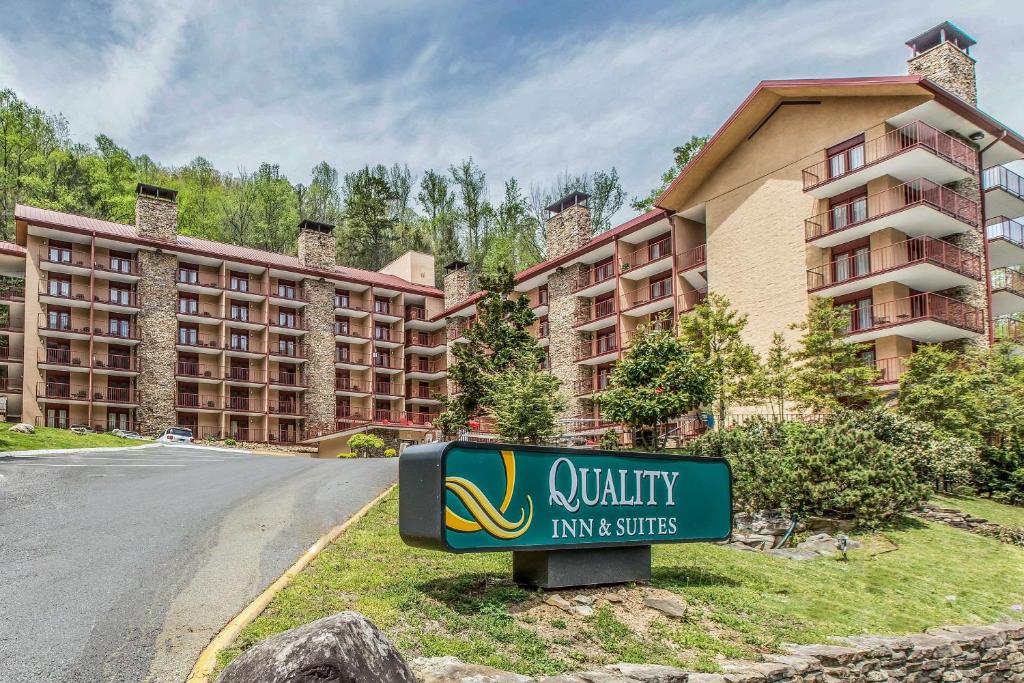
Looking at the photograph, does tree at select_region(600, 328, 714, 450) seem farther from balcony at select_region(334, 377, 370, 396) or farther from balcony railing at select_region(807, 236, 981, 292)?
balcony at select_region(334, 377, 370, 396)

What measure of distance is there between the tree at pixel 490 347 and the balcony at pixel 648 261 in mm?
8127

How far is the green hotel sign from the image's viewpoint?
8.34m

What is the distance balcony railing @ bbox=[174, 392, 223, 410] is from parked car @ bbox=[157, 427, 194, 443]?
2.63m

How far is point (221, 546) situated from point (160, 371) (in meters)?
46.9

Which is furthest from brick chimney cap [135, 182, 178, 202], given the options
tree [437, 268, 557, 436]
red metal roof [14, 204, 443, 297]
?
tree [437, 268, 557, 436]

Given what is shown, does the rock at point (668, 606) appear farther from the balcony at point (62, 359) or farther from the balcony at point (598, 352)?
the balcony at point (62, 359)

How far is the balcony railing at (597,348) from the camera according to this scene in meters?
46.3

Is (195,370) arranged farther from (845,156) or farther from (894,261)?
(894,261)

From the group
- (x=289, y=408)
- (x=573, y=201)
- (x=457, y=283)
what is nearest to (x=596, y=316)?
(x=573, y=201)

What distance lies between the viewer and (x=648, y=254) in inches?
1736

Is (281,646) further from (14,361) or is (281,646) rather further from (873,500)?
(14,361)

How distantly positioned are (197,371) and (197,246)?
28.1 ft

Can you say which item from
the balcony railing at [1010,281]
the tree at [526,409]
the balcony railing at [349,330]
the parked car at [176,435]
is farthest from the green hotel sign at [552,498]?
the balcony railing at [349,330]

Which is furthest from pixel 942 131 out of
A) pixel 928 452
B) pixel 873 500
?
pixel 873 500
